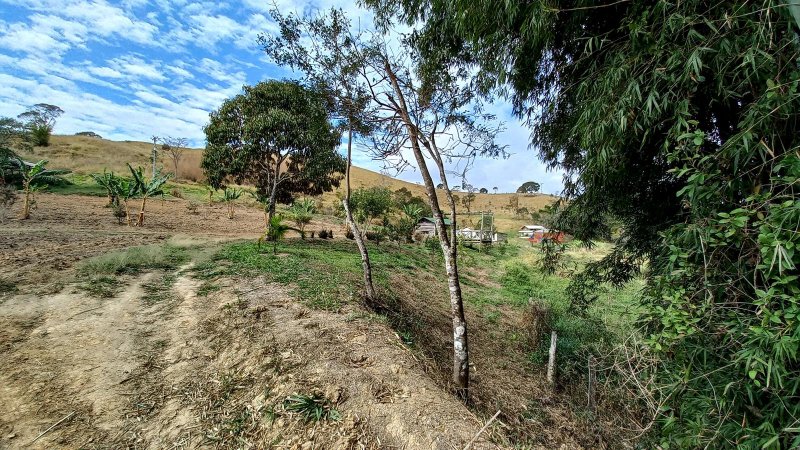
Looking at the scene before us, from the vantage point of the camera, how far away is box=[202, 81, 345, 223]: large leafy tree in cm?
1466

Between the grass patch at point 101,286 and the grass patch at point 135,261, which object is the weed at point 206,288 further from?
the grass patch at point 135,261

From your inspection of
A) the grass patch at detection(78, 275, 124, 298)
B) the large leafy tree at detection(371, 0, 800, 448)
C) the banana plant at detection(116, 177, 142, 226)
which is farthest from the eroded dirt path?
the banana plant at detection(116, 177, 142, 226)

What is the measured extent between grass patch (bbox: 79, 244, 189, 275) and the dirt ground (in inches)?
25.3

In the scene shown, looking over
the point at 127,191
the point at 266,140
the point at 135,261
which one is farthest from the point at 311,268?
the point at 127,191

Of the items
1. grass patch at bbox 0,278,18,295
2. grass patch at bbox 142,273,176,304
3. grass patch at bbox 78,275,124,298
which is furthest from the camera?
grass patch at bbox 142,273,176,304

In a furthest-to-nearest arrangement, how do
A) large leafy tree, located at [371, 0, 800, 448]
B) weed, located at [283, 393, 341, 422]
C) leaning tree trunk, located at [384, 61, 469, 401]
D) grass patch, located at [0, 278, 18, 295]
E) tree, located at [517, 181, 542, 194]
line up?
tree, located at [517, 181, 542, 194] → grass patch, located at [0, 278, 18, 295] → leaning tree trunk, located at [384, 61, 469, 401] → weed, located at [283, 393, 341, 422] → large leafy tree, located at [371, 0, 800, 448]

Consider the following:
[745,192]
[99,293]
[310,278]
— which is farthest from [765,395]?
[99,293]

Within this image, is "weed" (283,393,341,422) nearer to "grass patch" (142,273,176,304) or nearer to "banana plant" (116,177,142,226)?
"grass patch" (142,273,176,304)

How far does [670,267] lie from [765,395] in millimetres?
1178

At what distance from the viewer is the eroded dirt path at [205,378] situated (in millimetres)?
3725

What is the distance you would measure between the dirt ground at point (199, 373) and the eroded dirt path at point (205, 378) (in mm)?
16

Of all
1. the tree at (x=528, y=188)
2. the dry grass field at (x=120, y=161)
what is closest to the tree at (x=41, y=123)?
the dry grass field at (x=120, y=161)

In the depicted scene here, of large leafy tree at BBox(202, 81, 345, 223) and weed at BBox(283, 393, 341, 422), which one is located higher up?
large leafy tree at BBox(202, 81, 345, 223)

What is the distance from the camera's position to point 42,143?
38.6 metres
